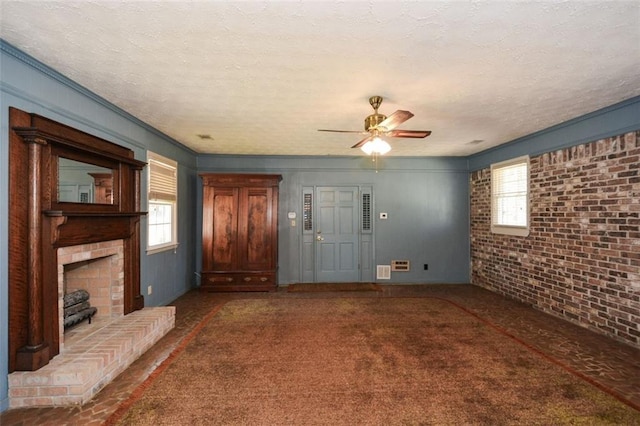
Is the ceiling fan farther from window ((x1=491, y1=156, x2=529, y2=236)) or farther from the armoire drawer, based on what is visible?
the armoire drawer

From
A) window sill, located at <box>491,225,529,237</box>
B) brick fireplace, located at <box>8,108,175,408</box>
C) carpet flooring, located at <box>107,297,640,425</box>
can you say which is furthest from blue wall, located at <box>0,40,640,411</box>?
carpet flooring, located at <box>107,297,640,425</box>

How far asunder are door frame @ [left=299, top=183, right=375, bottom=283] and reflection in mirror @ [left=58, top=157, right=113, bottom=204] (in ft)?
11.0

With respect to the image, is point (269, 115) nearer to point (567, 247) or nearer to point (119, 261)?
point (119, 261)

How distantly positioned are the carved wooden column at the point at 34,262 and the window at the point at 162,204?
168 centimetres

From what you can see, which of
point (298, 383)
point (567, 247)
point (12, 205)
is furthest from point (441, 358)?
point (12, 205)

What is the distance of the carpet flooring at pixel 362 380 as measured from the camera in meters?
1.97

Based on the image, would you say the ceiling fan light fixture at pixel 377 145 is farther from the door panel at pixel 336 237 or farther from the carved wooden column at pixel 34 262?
the door panel at pixel 336 237

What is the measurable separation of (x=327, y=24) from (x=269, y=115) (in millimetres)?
1785

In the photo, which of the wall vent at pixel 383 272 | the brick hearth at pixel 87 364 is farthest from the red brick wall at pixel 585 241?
the brick hearth at pixel 87 364

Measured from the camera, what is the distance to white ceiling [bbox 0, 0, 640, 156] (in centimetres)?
165

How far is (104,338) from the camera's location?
2637 millimetres

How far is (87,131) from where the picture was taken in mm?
2793

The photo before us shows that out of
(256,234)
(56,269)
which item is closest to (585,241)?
(256,234)

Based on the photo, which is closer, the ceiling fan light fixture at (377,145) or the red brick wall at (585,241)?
the ceiling fan light fixture at (377,145)
